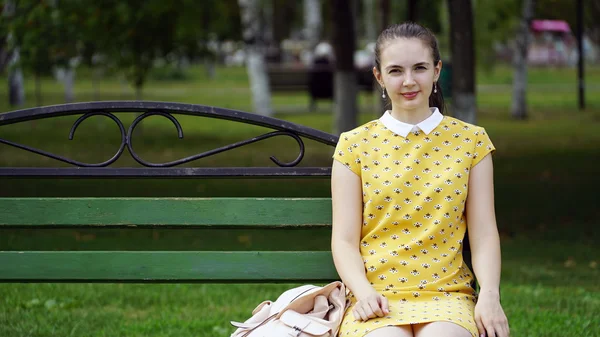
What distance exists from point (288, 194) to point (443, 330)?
24.2 ft

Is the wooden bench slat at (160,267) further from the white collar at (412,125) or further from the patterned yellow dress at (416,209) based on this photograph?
the white collar at (412,125)

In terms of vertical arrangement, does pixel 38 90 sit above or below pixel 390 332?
below

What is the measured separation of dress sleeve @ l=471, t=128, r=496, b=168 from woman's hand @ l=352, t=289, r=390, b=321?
55cm

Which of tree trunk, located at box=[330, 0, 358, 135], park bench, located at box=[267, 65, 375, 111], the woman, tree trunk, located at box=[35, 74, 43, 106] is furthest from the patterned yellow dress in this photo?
park bench, located at box=[267, 65, 375, 111]

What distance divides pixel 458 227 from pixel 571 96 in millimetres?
26591

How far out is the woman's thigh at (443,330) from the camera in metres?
3.04

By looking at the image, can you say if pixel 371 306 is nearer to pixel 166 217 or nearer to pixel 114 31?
pixel 166 217

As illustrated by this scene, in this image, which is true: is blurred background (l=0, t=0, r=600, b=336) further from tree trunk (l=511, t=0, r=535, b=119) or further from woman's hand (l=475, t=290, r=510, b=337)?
woman's hand (l=475, t=290, r=510, b=337)

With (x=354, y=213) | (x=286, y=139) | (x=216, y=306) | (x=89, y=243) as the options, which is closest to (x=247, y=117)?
(x=354, y=213)

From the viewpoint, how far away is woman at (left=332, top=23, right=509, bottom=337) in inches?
127

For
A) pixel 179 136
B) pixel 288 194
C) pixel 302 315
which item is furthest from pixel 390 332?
pixel 288 194

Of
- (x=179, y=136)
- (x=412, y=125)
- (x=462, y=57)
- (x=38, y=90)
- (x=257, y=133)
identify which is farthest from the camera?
(x=38, y=90)

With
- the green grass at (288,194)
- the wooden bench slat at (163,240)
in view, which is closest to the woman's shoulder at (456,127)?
the green grass at (288,194)

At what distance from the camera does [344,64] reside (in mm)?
13828
